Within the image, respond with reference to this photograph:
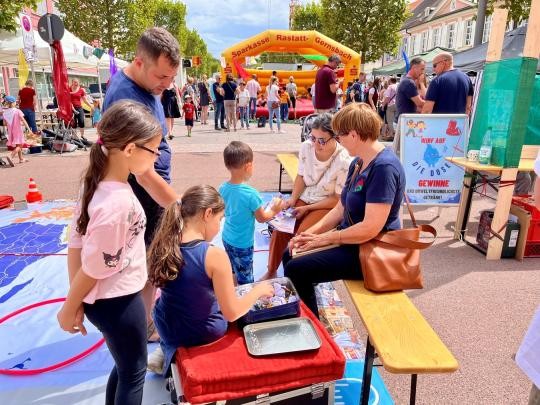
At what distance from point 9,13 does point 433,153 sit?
11570 mm

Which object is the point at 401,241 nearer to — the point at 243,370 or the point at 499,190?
the point at 243,370

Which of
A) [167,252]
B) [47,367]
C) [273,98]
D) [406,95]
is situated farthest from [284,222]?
[273,98]

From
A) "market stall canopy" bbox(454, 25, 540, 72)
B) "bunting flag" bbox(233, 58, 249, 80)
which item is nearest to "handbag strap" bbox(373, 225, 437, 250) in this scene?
"market stall canopy" bbox(454, 25, 540, 72)

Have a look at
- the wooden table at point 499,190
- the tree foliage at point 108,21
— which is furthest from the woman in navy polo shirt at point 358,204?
the tree foliage at point 108,21

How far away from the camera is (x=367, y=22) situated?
3322 centimetres

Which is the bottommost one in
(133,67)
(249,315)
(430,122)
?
(249,315)

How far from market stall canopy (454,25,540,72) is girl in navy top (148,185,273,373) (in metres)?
8.97

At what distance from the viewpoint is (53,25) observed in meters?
8.46

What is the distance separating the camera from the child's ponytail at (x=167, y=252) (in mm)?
1871

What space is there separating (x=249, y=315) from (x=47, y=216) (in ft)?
15.0

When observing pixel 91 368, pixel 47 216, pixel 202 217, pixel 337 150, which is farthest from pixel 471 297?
pixel 47 216

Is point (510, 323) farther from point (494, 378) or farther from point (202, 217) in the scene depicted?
point (202, 217)

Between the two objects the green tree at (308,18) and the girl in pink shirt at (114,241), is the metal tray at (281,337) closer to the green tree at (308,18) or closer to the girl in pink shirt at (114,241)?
the girl in pink shirt at (114,241)

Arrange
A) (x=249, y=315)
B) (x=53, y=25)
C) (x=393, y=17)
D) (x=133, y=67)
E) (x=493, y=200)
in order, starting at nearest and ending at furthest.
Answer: (x=249, y=315) → (x=133, y=67) → (x=493, y=200) → (x=53, y=25) → (x=393, y=17)
